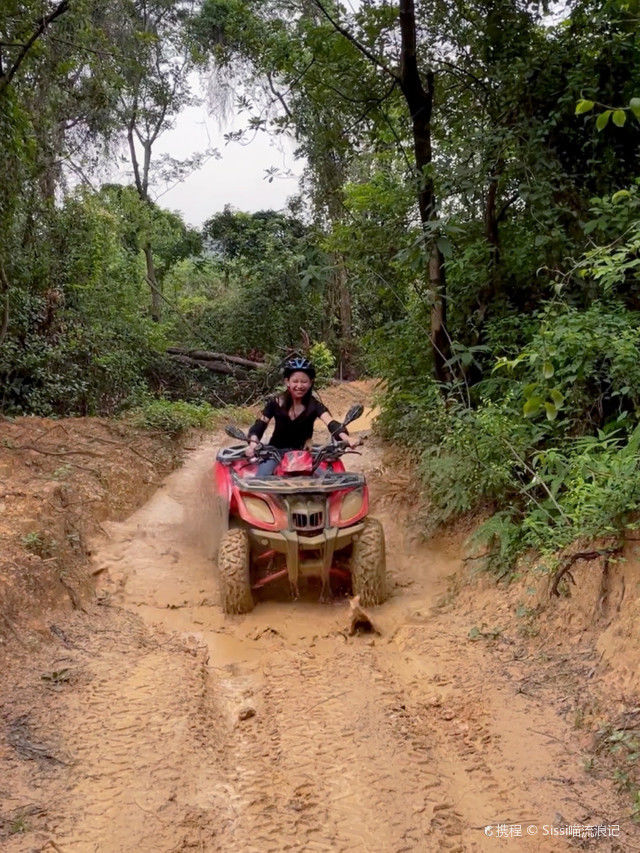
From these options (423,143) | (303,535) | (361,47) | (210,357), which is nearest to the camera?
(303,535)

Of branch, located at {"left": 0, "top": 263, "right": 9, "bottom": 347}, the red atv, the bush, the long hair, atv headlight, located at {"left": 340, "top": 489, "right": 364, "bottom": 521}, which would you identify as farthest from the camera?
the bush

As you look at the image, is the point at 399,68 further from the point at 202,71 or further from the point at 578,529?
the point at 202,71

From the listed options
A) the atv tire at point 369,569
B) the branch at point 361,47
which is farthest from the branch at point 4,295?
the atv tire at point 369,569

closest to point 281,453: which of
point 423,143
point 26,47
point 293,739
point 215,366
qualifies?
point 293,739

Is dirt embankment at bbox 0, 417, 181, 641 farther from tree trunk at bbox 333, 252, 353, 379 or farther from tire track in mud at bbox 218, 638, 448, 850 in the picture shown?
tree trunk at bbox 333, 252, 353, 379

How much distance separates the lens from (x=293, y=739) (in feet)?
10.8

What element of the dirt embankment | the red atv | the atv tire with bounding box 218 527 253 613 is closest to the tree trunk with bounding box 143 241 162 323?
the dirt embankment

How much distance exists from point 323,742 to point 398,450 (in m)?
5.30

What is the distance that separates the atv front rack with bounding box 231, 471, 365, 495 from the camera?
5.02 meters

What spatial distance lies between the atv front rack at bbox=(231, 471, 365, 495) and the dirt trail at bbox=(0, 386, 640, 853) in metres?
0.93

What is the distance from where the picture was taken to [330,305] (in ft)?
61.5

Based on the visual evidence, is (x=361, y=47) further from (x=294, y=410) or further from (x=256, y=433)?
(x=256, y=433)

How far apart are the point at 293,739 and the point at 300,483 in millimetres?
2186

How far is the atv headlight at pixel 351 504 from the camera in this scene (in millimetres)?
5102
